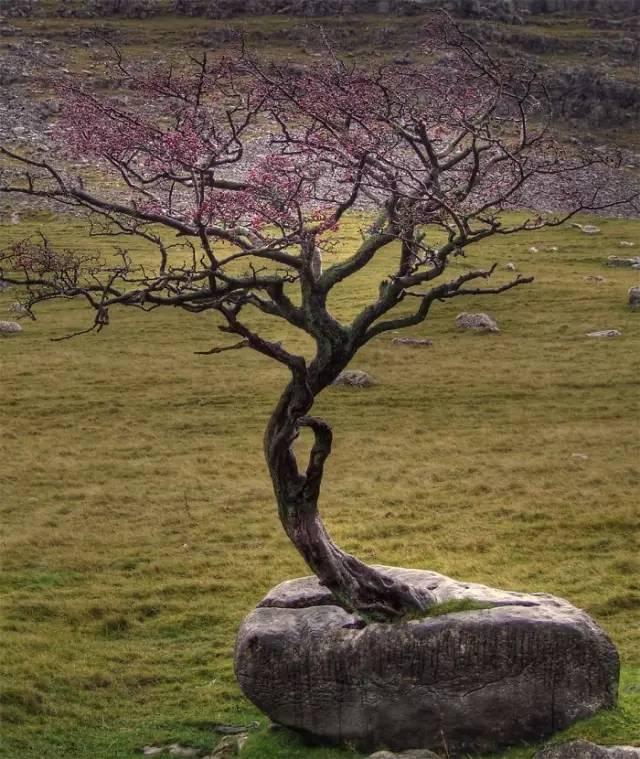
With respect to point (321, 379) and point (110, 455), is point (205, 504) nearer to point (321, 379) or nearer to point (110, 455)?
point (110, 455)

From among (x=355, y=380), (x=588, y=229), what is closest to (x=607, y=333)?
(x=355, y=380)

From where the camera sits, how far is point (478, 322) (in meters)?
53.9

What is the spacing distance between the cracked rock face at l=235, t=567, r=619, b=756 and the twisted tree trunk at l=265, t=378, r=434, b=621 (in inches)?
23.4

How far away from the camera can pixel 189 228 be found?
669 inches

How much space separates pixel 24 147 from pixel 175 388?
163 ft

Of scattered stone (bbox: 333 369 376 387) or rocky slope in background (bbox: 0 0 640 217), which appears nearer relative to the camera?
scattered stone (bbox: 333 369 376 387)

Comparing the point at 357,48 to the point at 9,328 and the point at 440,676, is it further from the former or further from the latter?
the point at 440,676

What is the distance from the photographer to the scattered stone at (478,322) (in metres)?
53.8

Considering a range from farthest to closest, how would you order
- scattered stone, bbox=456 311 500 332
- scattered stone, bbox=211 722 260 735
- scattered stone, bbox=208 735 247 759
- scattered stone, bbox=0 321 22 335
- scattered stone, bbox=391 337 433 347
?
1. scattered stone, bbox=456 311 500 332
2. scattered stone, bbox=0 321 22 335
3. scattered stone, bbox=391 337 433 347
4. scattered stone, bbox=211 722 260 735
5. scattered stone, bbox=208 735 247 759

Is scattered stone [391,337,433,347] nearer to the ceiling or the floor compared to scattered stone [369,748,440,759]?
nearer to the ceiling

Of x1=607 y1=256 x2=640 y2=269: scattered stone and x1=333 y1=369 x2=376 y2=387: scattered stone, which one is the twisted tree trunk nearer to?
x1=333 y1=369 x2=376 y2=387: scattered stone

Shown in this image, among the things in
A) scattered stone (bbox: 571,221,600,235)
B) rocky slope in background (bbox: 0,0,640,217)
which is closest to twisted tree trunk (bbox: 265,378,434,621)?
scattered stone (bbox: 571,221,600,235)

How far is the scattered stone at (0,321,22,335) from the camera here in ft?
174

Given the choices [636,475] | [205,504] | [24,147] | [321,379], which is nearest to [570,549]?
[636,475]
